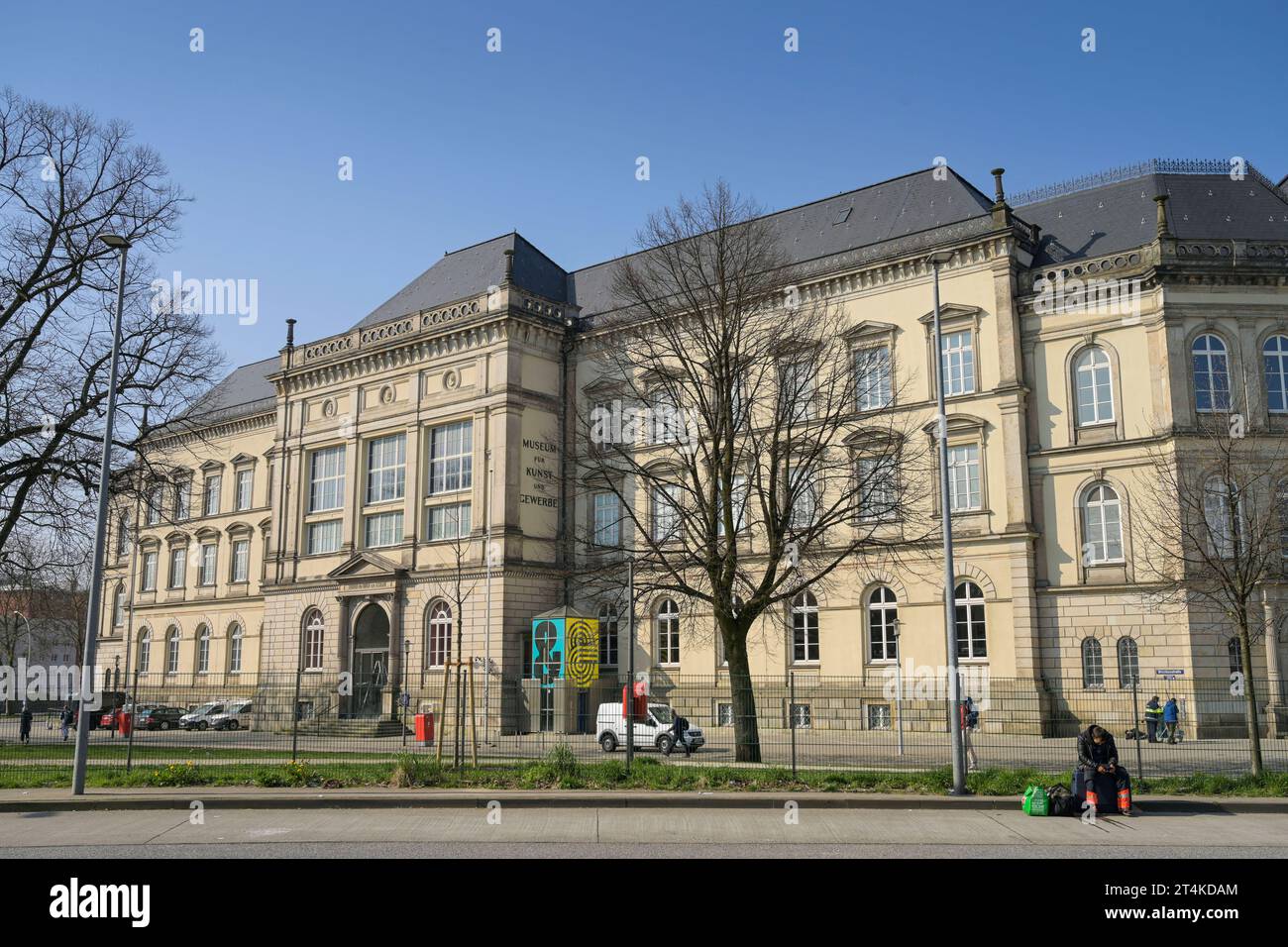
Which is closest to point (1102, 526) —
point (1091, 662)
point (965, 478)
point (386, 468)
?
point (1091, 662)

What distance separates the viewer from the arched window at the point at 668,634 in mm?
41000

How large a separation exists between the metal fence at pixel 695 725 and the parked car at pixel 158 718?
0.10 metres

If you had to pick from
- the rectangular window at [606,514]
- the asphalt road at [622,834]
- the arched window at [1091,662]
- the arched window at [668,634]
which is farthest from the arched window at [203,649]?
the arched window at [1091,662]

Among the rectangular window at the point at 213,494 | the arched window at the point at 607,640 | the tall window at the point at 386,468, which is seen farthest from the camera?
the rectangular window at the point at 213,494

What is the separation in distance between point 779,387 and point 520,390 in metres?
19.7

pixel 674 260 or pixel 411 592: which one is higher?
pixel 674 260

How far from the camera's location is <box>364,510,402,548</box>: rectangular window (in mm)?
46062

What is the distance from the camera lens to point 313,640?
158 ft

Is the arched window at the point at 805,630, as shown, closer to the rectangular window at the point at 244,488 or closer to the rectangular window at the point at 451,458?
the rectangular window at the point at 451,458

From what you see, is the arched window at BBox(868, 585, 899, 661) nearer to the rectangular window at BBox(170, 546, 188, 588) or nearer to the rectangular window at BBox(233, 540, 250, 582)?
the rectangular window at BBox(233, 540, 250, 582)

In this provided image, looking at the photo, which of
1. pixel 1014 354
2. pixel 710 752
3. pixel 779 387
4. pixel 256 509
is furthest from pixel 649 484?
pixel 256 509

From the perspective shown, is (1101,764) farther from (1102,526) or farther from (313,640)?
(313,640)

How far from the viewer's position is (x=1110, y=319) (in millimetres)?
33969
